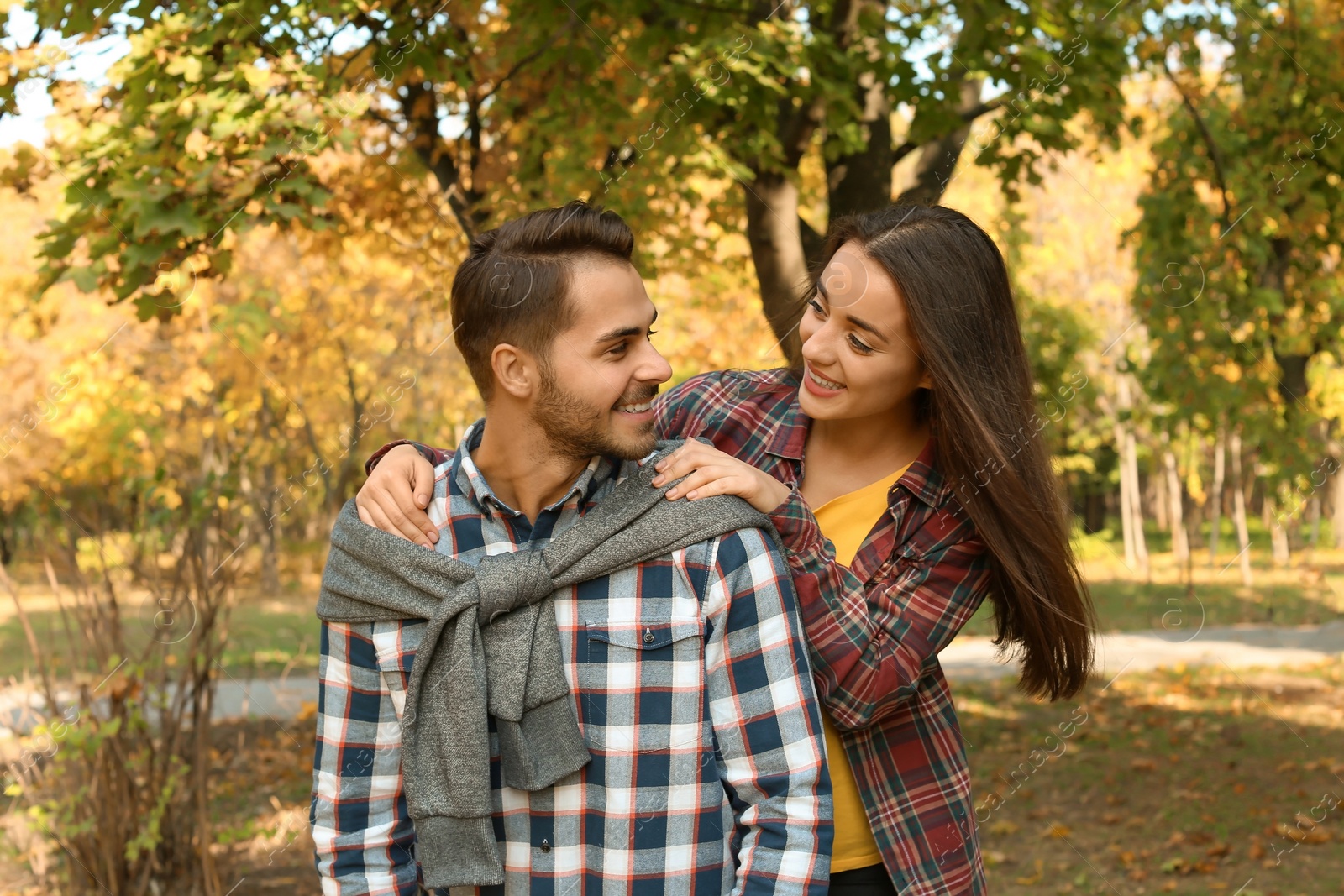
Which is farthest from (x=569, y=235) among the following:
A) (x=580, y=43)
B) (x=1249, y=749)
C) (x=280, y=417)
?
(x=280, y=417)

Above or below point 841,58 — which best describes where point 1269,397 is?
below

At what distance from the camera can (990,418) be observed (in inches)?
85.6

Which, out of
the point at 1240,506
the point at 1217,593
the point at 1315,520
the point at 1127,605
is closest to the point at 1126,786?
the point at 1127,605

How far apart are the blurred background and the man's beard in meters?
1.01

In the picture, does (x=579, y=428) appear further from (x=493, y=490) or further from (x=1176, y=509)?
(x=1176, y=509)

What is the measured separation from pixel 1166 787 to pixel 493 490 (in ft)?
19.7

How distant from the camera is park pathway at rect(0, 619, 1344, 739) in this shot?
884 cm

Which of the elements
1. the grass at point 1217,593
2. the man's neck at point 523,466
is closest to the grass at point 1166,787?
the grass at point 1217,593

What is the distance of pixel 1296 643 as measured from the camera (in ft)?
37.0

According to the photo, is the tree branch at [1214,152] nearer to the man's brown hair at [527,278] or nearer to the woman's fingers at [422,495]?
the man's brown hair at [527,278]

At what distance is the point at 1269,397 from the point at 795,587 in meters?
7.08

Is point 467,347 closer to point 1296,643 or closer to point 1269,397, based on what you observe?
point 1269,397

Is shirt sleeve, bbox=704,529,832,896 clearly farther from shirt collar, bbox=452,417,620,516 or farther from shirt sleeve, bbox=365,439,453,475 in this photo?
shirt sleeve, bbox=365,439,453,475

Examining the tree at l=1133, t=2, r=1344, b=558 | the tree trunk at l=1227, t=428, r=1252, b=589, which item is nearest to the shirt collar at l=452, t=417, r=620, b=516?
the tree at l=1133, t=2, r=1344, b=558
